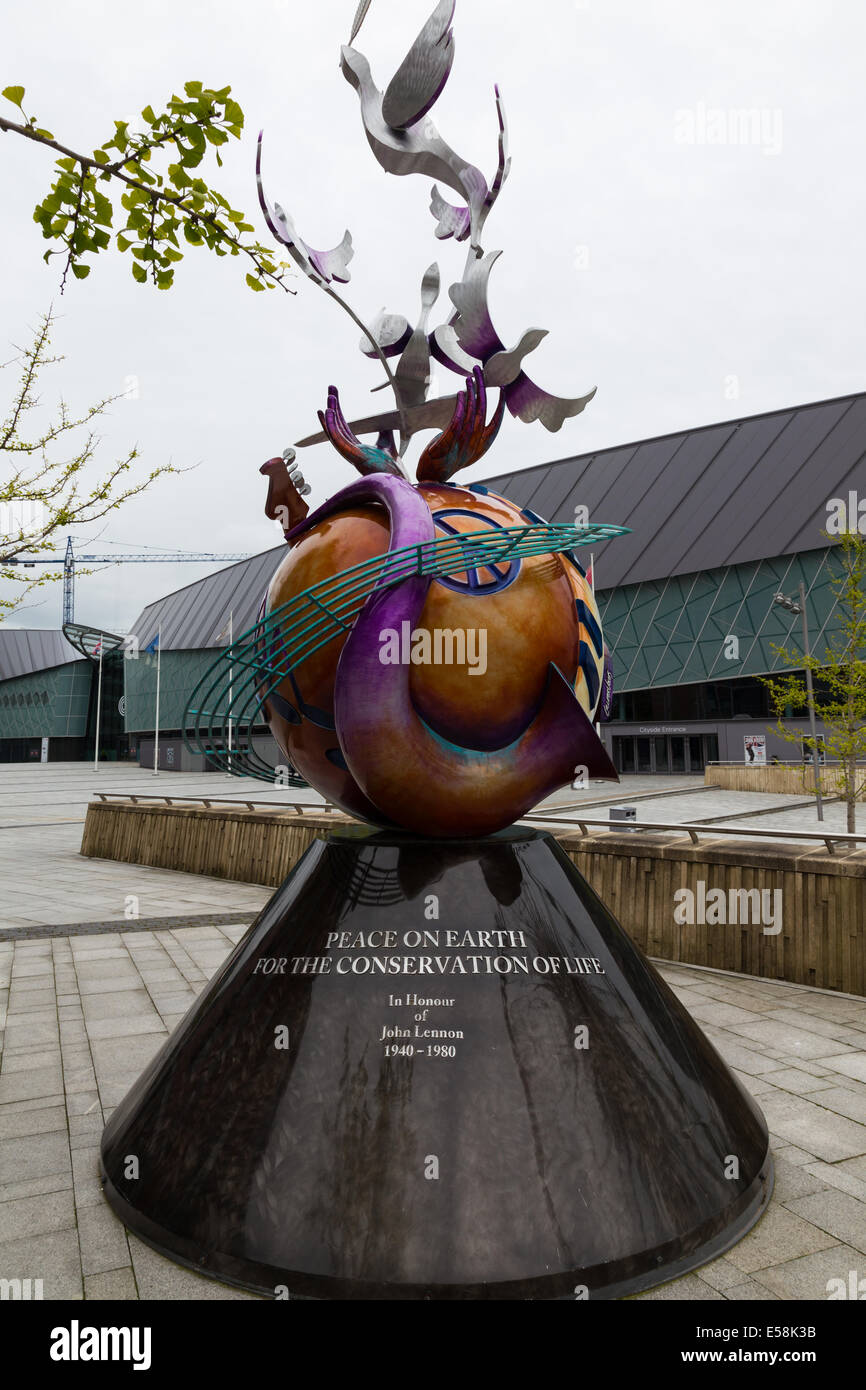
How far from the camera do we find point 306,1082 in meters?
4.10

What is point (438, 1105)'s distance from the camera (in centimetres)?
396

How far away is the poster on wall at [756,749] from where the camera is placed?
131ft

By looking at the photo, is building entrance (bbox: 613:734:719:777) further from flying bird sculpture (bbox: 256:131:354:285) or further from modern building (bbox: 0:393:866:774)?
flying bird sculpture (bbox: 256:131:354:285)

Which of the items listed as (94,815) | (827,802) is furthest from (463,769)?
(827,802)

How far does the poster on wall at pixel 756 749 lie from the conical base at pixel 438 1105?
37.1 metres

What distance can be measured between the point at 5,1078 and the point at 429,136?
22.6 ft

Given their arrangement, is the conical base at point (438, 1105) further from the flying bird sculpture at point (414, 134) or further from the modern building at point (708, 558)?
the modern building at point (708, 558)

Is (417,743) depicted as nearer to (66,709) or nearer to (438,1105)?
(438,1105)

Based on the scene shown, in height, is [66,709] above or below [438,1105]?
above

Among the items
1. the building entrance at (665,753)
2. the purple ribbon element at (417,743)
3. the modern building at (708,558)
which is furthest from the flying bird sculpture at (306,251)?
the building entrance at (665,753)

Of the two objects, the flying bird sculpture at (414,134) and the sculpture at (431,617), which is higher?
the flying bird sculpture at (414,134)

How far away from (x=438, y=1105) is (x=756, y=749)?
38936 millimetres

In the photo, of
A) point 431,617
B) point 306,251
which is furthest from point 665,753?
point 431,617

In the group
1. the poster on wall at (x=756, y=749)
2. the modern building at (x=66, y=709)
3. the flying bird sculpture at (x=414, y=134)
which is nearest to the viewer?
the flying bird sculpture at (x=414, y=134)
